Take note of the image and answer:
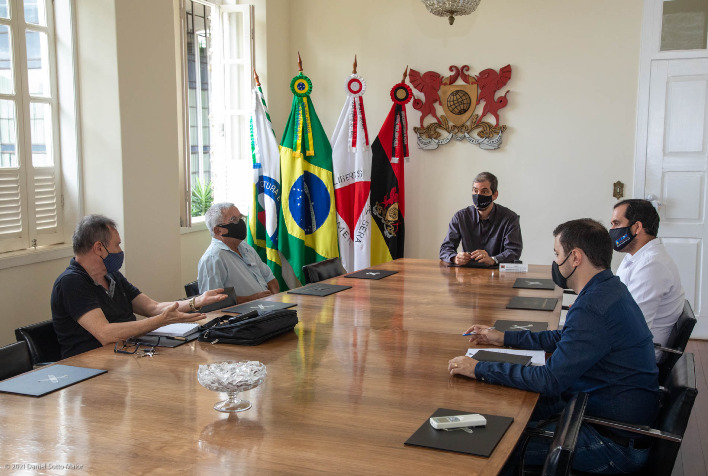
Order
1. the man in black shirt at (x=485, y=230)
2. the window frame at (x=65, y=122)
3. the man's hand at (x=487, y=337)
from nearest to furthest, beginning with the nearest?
the man's hand at (x=487, y=337) → the window frame at (x=65, y=122) → the man in black shirt at (x=485, y=230)

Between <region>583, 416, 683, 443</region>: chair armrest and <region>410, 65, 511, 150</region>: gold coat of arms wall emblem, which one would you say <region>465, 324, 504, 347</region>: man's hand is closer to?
<region>583, 416, 683, 443</region>: chair armrest

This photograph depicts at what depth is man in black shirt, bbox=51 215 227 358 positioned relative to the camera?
2656mm

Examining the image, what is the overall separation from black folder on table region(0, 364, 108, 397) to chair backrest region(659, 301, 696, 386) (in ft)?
7.53

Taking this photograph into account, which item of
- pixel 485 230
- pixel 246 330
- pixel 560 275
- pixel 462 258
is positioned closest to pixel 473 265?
pixel 462 258

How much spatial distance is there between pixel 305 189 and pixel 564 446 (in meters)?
4.56

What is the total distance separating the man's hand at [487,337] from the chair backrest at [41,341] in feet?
5.72

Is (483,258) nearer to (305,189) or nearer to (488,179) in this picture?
(488,179)

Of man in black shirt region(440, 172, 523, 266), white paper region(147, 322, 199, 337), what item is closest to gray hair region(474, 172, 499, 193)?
man in black shirt region(440, 172, 523, 266)

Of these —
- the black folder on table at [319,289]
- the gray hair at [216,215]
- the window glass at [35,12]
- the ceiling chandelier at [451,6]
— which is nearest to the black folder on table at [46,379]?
the black folder on table at [319,289]

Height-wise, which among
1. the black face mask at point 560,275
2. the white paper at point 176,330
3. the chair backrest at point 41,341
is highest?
the black face mask at point 560,275

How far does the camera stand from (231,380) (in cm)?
183

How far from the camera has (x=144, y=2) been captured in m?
4.35

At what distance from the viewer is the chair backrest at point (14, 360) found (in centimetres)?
226

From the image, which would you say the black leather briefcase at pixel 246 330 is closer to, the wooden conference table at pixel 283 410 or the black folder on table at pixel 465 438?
the wooden conference table at pixel 283 410
